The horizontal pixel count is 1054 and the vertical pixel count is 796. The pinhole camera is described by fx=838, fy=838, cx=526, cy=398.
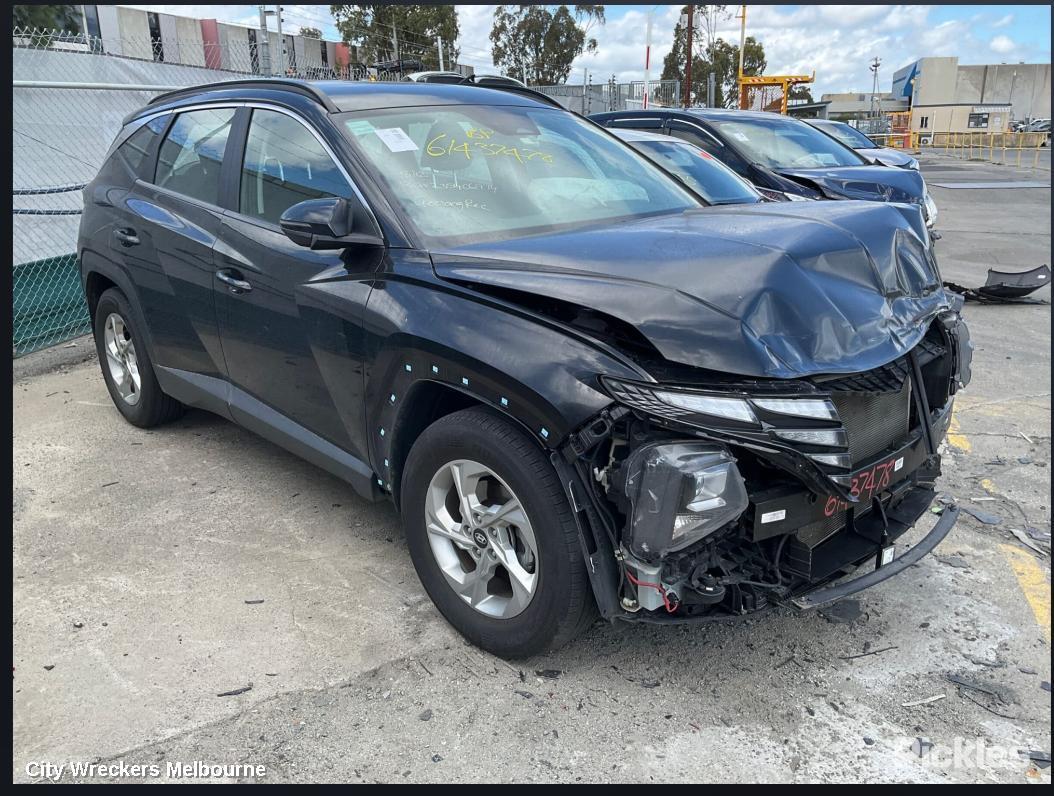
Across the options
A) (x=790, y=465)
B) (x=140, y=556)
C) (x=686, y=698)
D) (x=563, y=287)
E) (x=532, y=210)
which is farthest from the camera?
(x=140, y=556)

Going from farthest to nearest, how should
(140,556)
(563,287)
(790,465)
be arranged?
(140,556)
(563,287)
(790,465)

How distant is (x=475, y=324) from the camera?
265 centimetres

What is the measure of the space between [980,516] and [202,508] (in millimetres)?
3712

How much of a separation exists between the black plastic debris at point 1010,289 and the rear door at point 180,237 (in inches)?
262

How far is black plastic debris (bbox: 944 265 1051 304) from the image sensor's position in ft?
25.8

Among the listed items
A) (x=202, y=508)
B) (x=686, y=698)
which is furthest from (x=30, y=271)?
(x=686, y=698)

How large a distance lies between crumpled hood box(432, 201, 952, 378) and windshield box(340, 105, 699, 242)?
25 centimetres

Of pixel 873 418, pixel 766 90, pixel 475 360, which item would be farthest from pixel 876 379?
pixel 766 90

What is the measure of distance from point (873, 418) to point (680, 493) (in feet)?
2.64

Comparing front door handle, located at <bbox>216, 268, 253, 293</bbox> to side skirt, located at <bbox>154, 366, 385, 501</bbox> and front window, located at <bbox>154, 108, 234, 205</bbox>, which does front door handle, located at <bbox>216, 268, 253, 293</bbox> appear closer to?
front window, located at <bbox>154, 108, 234, 205</bbox>

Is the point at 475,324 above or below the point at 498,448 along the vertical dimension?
above

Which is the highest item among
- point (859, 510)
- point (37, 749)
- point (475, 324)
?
point (475, 324)

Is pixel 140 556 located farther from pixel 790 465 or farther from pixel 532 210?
pixel 790 465

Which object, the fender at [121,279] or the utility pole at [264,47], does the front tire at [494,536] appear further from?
the utility pole at [264,47]
